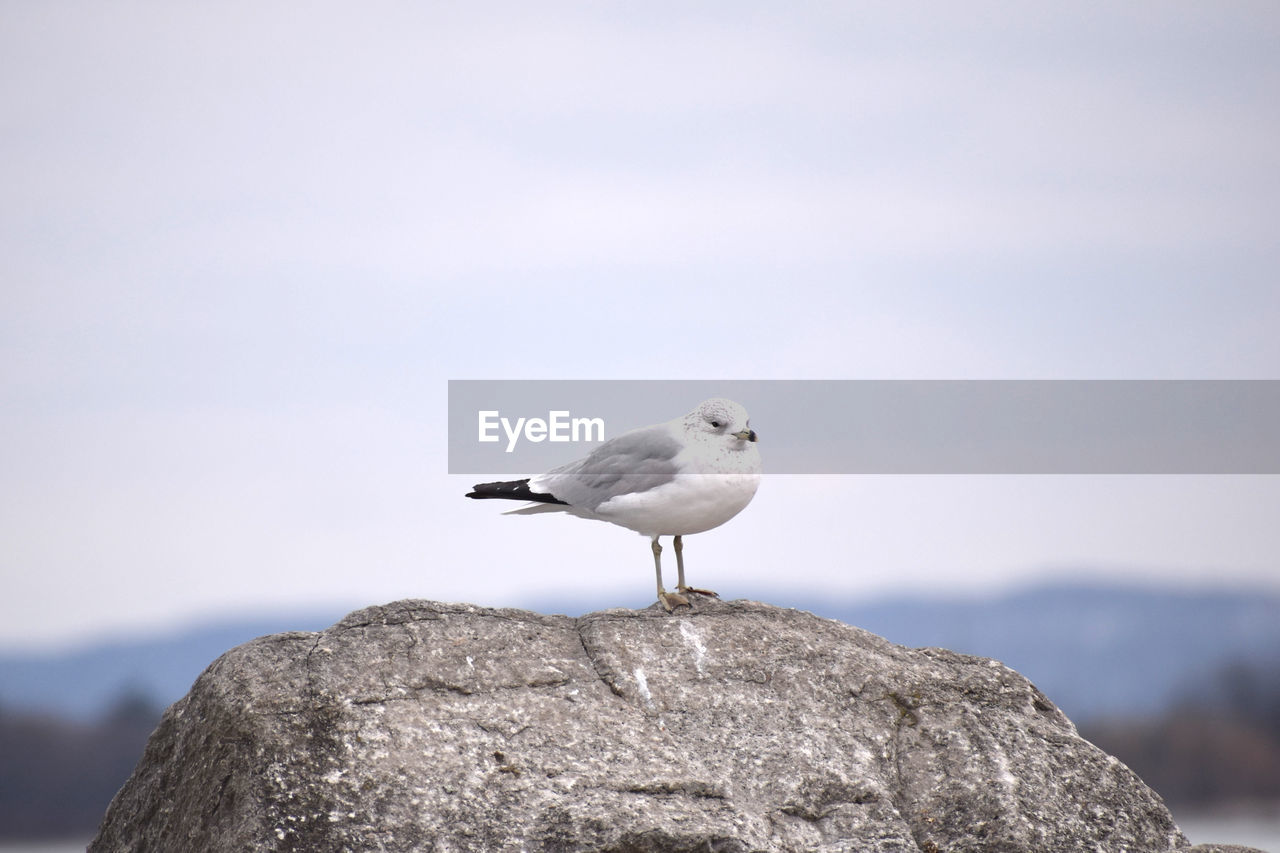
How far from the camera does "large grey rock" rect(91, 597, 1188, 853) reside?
6176 millimetres

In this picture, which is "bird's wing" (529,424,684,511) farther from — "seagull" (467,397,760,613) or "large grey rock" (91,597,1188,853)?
"large grey rock" (91,597,1188,853)

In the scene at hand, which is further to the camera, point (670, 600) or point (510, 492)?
point (510, 492)

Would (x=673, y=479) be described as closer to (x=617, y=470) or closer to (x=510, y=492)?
(x=617, y=470)

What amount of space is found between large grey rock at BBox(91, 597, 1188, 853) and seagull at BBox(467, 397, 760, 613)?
674 mm

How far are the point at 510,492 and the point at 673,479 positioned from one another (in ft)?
4.01

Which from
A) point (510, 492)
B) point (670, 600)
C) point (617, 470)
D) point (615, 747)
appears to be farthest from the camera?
point (510, 492)

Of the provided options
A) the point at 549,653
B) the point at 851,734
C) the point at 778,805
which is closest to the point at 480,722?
the point at 549,653

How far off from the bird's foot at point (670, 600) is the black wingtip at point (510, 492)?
3.11 feet

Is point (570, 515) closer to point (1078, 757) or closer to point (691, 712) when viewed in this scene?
point (691, 712)

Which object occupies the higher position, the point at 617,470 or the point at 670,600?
the point at 617,470

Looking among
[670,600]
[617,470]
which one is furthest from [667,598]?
[617,470]

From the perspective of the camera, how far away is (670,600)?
8008 mm

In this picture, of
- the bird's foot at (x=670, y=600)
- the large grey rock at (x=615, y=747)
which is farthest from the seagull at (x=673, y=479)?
the large grey rock at (x=615, y=747)

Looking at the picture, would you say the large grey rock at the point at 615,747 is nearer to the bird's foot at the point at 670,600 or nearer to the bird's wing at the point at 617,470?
the bird's foot at the point at 670,600
